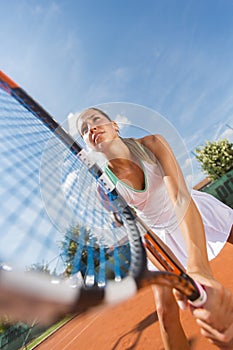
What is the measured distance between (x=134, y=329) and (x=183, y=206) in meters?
2.42

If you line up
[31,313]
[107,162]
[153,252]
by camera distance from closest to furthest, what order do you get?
[31,313], [153,252], [107,162]

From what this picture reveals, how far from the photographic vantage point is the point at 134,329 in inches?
117

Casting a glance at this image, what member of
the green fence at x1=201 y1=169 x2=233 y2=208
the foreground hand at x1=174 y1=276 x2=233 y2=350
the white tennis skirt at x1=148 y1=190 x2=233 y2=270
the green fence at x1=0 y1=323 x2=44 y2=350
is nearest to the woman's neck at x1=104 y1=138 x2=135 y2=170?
the white tennis skirt at x1=148 y1=190 x2=233 y2=270

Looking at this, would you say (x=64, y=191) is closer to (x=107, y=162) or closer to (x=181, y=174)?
(x=107, y=162)

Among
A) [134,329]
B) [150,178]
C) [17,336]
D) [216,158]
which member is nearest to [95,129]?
[150,178]

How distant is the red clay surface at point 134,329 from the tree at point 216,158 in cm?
428

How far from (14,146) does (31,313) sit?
72 cm

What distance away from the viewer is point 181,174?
101 cm

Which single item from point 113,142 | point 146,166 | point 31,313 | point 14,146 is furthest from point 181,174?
point 31,313

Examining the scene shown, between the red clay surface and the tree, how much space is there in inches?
169

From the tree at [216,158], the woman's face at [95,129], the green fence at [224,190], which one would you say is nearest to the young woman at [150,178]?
the woman's face at [95,129]

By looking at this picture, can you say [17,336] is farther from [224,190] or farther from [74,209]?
[74,209]

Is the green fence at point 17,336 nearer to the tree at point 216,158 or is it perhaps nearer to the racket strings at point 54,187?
the racket strings at point 54,187

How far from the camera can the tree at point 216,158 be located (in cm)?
807
